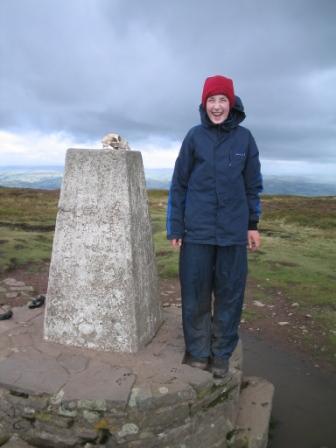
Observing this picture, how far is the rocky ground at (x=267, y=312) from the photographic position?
8461 mm

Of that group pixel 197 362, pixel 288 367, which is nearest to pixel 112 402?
pixel 197 362

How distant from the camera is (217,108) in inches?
193

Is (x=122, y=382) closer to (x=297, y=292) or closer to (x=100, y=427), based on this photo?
(x=100, y=427)

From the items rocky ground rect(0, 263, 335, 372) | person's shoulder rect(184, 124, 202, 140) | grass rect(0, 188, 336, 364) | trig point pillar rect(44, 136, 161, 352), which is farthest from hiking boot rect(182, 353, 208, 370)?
grass rect(0, 188, 336, 364)

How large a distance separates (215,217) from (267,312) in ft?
18.5

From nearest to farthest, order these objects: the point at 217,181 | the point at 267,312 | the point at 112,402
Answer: the point at 112,402 → the point at 217,181 → the point at 267,312

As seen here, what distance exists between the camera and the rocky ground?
8461 mm

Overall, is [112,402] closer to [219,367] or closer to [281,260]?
[219,367]

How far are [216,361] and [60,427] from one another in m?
1.91

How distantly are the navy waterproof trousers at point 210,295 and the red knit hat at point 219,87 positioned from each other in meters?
1.71

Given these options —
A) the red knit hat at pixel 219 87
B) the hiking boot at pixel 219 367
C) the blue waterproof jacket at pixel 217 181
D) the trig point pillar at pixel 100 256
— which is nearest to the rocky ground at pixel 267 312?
the hiking boot at pixel 219 367

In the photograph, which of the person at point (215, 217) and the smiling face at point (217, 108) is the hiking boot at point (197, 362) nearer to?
the person at point (215, 217)

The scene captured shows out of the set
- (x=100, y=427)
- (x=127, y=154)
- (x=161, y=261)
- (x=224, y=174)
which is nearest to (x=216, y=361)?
(x=100, y=427)

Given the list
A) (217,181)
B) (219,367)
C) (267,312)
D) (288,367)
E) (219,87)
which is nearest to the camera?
(219,87)
